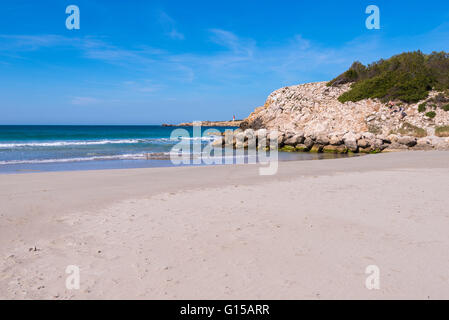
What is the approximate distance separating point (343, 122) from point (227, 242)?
29601 mm

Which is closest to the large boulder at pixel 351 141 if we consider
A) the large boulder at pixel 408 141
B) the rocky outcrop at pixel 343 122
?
the rocky outcrop at pixel 343 122

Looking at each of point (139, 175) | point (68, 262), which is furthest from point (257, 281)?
point (139, 175)

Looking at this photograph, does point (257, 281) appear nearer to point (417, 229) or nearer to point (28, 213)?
point (417, 229)

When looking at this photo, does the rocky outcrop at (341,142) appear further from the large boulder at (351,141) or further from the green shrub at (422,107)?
the green shrub at (422,107)

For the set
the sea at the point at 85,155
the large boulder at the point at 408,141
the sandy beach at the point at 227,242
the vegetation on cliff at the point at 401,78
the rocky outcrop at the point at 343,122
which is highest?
the vegetation on cliff at the point at 401,78

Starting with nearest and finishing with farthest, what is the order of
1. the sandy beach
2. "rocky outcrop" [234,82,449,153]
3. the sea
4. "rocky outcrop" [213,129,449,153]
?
the sandy beach < the sea < "rocky outcrop" [213,129,449,153] < "rocky outcrop" [234,82,449,153]

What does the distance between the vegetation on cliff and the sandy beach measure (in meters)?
26.3

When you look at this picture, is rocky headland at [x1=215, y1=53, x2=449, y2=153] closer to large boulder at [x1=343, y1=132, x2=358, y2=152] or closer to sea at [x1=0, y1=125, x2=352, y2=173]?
large boulder at [x1=343, y1=132, x2=358, y2=152]

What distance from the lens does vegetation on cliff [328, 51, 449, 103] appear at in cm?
3098

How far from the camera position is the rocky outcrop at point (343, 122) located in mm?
23781

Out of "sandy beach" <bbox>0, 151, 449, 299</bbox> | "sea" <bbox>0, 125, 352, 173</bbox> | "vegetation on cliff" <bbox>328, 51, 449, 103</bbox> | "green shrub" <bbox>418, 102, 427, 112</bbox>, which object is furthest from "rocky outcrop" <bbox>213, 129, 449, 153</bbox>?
"sandy beach" <bbox>0, 151, 449, 299</bbox>

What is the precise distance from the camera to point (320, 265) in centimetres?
394

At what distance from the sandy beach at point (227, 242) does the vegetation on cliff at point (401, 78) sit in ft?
86.4

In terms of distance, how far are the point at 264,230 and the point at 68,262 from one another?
116 inches
